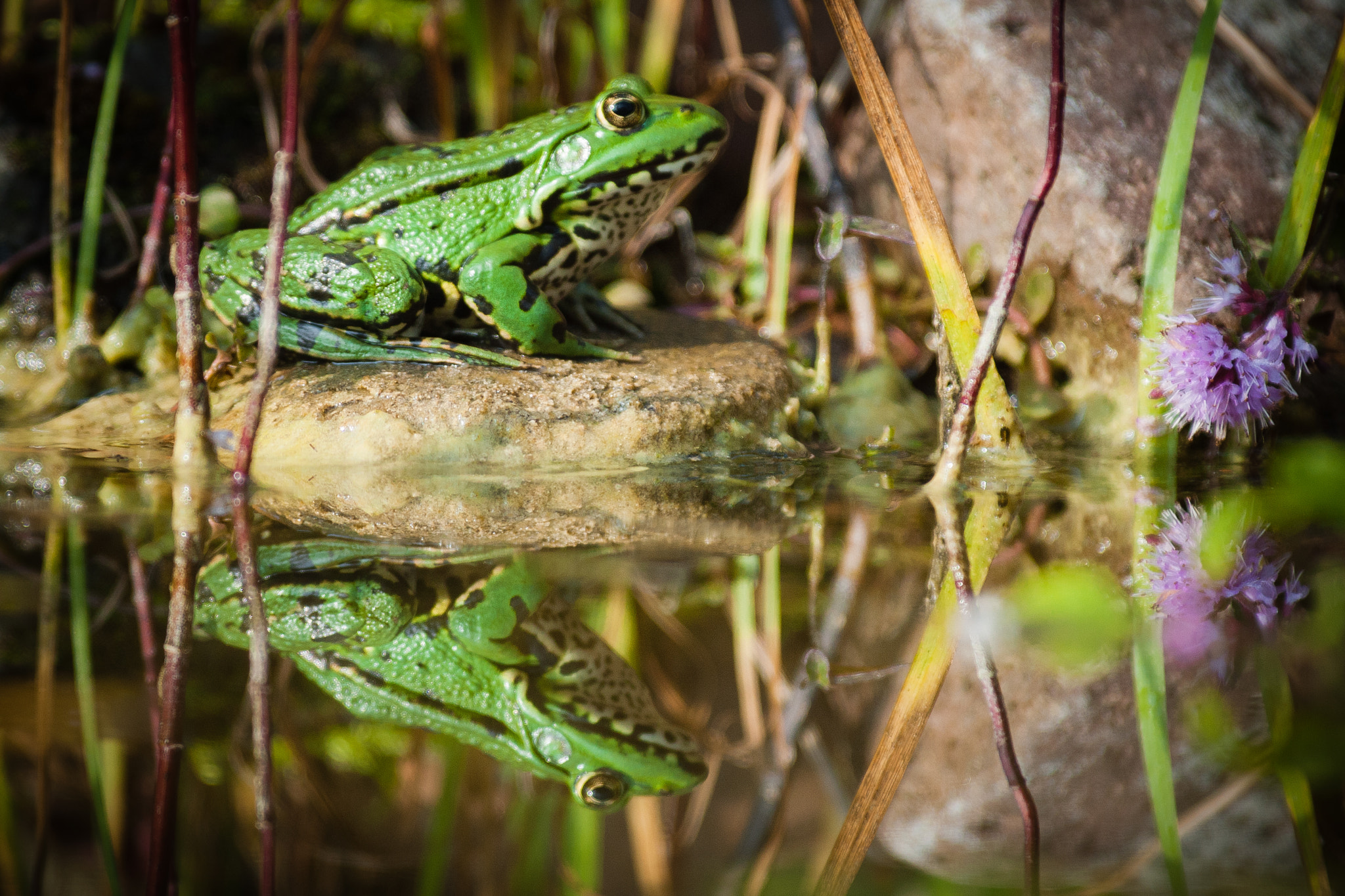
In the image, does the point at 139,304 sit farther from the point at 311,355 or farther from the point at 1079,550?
the point at 1079,550

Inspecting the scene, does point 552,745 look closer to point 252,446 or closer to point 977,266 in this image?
point 252,446

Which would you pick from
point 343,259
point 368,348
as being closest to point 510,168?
point 343,259

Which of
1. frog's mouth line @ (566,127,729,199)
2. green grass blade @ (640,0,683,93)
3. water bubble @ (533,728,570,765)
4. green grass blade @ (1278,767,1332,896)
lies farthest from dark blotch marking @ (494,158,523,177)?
green grass blade @ (1278,767,1332,896)

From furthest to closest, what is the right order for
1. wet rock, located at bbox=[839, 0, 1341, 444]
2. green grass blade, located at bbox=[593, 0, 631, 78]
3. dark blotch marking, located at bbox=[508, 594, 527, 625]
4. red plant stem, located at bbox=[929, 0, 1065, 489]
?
green grass blade, located at bbox=[593, 0, 631, 78]
wet rock, located at bbox=[839, 0, 1341, 444]
red plant stem, located at bbox=[929, 0, 1065, 489]
dark blotch marking, located at bbox=[508, 594, 527, 625]

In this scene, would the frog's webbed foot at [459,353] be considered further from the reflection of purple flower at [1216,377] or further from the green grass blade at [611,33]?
the green grass blade at [611,33]

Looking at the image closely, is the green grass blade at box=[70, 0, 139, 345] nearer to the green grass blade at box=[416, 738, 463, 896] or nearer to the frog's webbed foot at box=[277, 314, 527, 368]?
the frog's webbed foot at box=[277, 314, 527, 368]

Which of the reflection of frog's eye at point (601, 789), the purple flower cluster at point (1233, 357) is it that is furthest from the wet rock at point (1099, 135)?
the reflection of frog's eye at point (601, 789)
